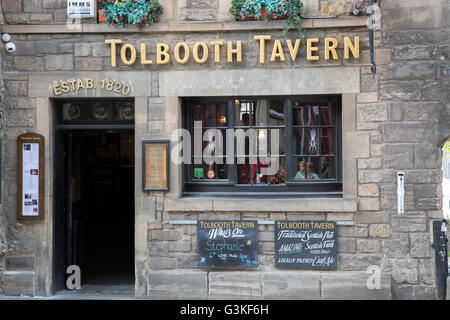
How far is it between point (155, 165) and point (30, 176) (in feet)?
6.27

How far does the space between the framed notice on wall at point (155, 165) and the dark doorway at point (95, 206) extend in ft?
3.69

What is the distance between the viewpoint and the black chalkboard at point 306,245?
8.16m

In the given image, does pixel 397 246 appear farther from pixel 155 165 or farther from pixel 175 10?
pixel 175 10

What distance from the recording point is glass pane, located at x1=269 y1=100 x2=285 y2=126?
338 inches

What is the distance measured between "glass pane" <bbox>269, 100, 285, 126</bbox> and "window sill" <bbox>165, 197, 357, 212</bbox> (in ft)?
3.97

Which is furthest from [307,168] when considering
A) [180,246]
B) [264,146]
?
[180,246]

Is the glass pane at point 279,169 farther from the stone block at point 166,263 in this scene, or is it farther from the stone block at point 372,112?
the stone block at point 166,263

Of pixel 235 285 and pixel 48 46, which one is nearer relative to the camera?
pixel 235 285

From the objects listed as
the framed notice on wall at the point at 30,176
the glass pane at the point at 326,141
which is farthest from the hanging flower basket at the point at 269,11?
the framed notice on wall at the point at 30,176

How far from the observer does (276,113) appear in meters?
8.60

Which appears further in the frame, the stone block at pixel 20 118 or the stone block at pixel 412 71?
the stone block at pixel 20 118

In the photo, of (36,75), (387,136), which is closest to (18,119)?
(36,75)

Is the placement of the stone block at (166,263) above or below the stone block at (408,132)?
below

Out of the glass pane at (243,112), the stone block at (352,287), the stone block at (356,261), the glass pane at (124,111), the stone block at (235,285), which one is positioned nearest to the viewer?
the stone block at (352,287)
